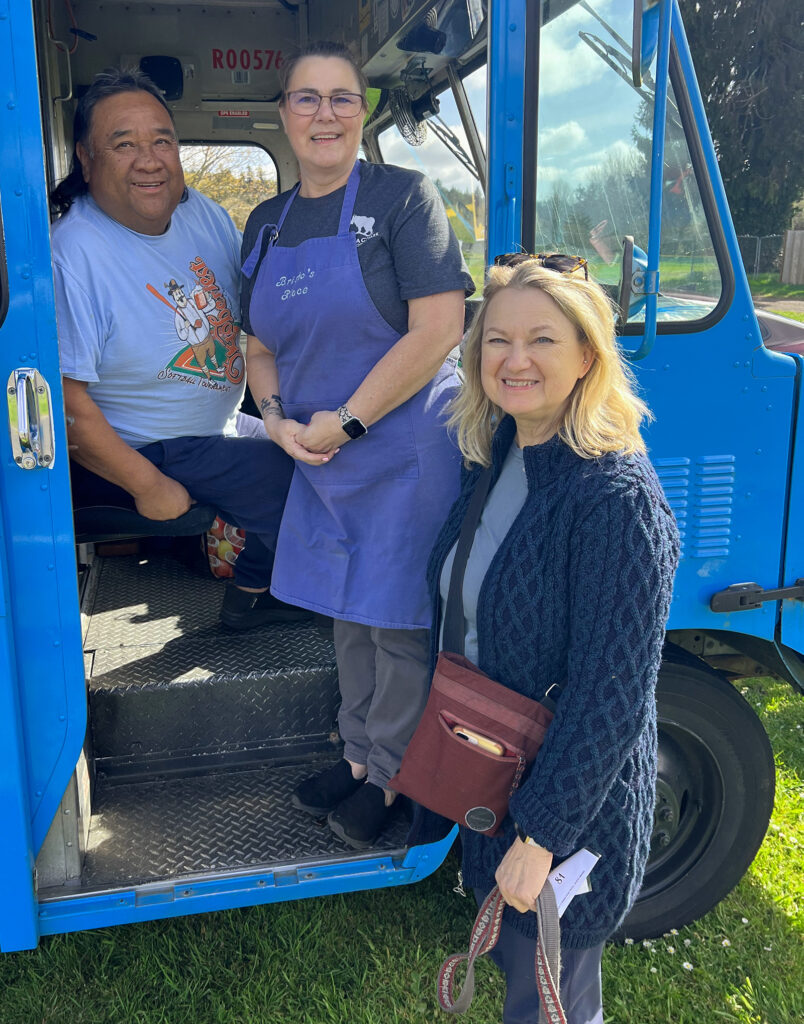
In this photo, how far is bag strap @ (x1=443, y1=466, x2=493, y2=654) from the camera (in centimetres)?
167

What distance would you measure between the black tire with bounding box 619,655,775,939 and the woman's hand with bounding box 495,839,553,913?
98cm

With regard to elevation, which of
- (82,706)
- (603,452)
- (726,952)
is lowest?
(726,952)

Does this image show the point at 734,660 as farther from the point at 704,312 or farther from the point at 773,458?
the point at 704,312

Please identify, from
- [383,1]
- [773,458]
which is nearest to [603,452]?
[773,458]

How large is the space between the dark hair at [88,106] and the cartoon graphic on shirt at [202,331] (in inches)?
14.3

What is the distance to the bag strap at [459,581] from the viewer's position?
1.67 meters

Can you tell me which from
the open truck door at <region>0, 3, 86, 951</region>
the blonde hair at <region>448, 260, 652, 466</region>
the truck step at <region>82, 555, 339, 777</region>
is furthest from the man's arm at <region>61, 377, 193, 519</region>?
the blonde hair at <region>448, 260, 652, 466</region>

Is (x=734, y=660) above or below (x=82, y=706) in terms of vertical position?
below

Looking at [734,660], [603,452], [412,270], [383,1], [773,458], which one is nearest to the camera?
[603,452]

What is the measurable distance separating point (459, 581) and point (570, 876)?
1.73 ft

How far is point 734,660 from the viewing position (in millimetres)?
2697

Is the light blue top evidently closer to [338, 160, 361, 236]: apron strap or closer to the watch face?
the watch face

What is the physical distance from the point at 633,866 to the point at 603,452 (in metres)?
0.72

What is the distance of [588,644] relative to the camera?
146 cm
